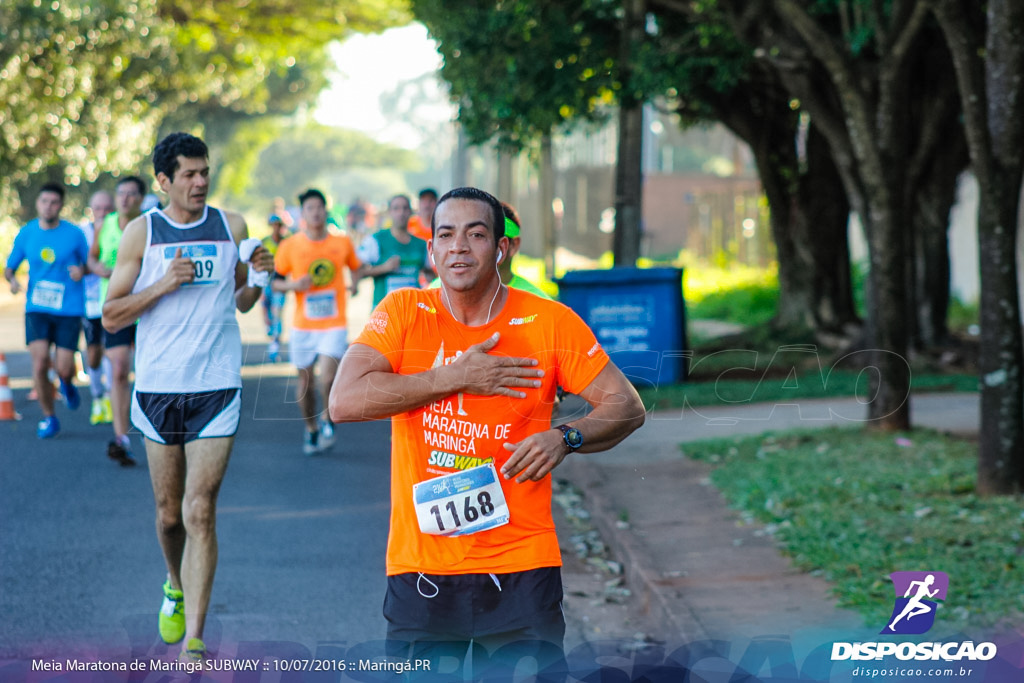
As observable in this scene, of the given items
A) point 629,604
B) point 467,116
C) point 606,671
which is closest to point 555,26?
point 467,116

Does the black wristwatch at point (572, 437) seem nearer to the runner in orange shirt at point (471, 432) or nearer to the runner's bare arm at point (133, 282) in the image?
the runner in orange shirt at point (471, 432)

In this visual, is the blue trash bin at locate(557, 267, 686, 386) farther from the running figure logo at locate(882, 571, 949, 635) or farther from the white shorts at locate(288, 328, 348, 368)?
the running figure logo at locate(882, 571, 949, 635)

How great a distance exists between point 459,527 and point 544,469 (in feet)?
1.06

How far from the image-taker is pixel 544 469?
11.7 feet

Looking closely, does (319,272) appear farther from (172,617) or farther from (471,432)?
(471,432)

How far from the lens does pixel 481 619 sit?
12.3 feet

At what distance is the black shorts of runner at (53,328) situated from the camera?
11.0m

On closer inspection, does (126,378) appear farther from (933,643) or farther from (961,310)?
(961,310)

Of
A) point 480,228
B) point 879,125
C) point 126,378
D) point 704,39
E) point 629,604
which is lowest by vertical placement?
point 629,604

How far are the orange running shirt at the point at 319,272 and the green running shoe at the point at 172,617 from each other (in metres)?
5.17

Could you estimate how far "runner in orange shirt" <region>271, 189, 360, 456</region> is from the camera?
1061cm

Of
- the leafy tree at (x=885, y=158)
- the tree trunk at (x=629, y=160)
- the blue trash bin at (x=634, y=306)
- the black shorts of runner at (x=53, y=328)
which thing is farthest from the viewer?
the blue trash bin at (x=634, y=306)

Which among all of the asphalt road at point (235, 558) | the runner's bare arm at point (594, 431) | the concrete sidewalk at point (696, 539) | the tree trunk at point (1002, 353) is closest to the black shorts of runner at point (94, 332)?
the asphalt road at point (235, 558)

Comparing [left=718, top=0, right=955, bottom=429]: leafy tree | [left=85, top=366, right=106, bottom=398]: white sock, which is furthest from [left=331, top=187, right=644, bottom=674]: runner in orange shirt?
[left=85, top=366, right=106, bottom=398]: white sock
